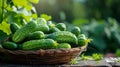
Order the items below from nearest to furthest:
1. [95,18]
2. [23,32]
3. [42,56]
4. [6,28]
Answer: [42,56] → [23,32] → [6,28] → [95,18]

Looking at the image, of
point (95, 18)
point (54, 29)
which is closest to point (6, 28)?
point (54, 29)

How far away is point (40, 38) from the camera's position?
11.7ft

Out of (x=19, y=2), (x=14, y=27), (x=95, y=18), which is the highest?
(x=95, y=18)

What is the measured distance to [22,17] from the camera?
4070mm

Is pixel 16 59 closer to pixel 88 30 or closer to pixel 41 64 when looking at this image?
pixel 41 64

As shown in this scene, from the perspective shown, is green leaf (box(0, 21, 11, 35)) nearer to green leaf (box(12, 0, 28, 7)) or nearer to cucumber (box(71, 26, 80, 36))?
green leaf (box(12, 0, 28, 7))

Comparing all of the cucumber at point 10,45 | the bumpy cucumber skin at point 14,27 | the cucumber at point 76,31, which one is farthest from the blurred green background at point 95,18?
the cucumber at point 10,45

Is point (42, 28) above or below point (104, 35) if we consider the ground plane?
below

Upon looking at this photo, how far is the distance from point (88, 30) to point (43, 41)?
4.55m

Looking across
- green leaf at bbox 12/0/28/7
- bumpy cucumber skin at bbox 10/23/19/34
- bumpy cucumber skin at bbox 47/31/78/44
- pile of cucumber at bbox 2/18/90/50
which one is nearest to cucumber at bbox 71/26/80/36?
pile of cucumber at bbox 2/18/90/50

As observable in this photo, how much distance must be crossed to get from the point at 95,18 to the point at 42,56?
30.8ft

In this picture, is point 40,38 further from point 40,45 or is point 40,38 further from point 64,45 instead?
point 64,45

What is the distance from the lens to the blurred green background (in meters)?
7.91

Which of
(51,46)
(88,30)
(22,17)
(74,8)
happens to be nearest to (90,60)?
(51,46)
